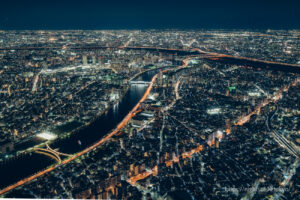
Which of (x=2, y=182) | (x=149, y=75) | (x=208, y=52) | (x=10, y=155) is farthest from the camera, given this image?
(x=208, y=52)

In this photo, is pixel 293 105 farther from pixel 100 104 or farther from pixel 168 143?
pixel 100 104

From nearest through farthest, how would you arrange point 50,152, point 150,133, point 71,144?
point 50,152 → point 71,144 → point 150,133

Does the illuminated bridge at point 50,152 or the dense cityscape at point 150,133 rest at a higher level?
the dense cityscape at point 150,133

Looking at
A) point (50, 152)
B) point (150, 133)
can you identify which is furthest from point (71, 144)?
point (150, 133)

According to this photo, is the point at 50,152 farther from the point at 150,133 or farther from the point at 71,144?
the point at 150,133

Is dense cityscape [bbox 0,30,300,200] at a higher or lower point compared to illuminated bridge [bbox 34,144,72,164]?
higher

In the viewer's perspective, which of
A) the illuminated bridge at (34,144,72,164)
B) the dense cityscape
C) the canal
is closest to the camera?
the dense cityscape

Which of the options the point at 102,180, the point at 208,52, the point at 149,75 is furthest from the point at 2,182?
the point at 208,52

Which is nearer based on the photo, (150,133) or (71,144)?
(71,144)
